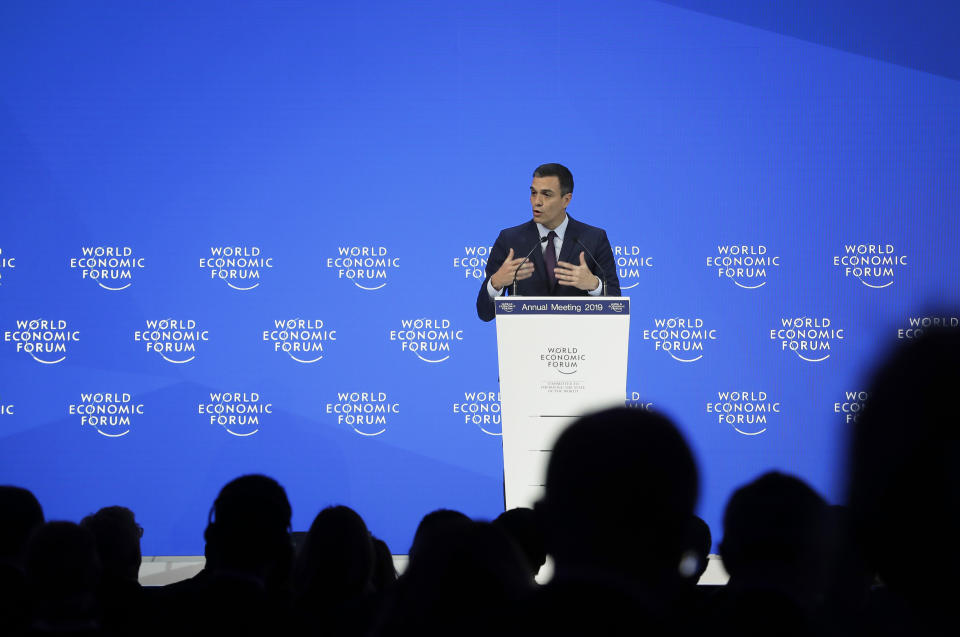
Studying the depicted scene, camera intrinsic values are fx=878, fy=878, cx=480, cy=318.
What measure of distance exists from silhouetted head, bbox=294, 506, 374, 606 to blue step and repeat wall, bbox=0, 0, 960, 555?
9.95 feet

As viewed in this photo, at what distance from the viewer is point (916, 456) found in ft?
Answer: 2.06

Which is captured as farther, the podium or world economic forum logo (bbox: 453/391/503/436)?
world economic forum logo (bbox: 453/391/503/436)

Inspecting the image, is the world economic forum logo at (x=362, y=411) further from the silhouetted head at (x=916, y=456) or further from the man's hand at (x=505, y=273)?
the silhouetted head at (x=916, y=456)

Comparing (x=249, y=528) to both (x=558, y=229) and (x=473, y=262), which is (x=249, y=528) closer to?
(x=558, y=229)

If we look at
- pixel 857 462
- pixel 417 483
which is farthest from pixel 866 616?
pixel 417 483

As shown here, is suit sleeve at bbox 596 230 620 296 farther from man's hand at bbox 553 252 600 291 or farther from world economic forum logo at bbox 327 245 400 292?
world economic forum logo at bbox 327 245 400 292

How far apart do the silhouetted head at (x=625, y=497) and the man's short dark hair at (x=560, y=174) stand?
153 inches

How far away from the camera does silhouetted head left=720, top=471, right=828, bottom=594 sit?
1715mm

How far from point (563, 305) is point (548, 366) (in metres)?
0.27

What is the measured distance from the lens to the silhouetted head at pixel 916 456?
0.63m

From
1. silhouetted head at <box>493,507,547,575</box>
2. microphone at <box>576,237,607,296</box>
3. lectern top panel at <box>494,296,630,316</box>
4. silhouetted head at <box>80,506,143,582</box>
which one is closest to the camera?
silhouetted head at <box>80,506,143,582</box>

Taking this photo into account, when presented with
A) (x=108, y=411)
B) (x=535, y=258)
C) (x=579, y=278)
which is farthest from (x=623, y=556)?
(x=108, y=411)

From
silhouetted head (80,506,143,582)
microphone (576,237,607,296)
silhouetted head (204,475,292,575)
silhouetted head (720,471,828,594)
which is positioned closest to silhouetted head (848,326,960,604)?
silhouetted head (720,471,828,594)

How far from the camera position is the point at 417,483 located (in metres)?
5.18
